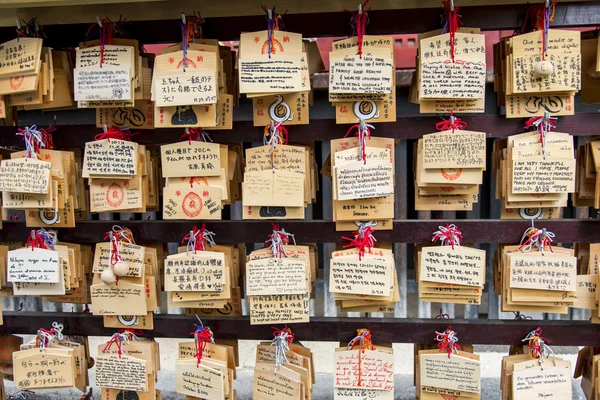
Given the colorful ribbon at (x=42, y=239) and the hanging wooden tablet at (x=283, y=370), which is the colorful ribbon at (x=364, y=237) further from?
the colorful ribbon at (x=42, y=239)

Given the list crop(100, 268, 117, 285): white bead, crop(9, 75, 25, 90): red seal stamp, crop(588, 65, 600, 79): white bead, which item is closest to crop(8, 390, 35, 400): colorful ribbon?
crop(100, 268, 117, 285): white bead

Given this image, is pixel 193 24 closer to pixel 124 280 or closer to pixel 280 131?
pixel 280 131

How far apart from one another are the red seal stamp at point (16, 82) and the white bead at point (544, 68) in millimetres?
1396

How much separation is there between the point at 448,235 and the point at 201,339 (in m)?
0.82

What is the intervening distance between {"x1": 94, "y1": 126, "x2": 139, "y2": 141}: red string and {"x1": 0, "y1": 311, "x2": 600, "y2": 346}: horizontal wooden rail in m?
0.58

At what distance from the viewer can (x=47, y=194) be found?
1.43 m

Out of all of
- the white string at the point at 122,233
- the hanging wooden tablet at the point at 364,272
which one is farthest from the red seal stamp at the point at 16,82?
the hanging wooden tablet at the point at 364,272

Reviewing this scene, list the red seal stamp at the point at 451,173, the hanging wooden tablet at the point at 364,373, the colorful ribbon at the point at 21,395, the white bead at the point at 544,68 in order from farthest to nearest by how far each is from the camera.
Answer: the colorful ribbon at the point at 21,395 → the hanging wooden tablet at the point at 364,373 → the red seal stamp at the point at 451,173 → the white bead at the point at 544,68

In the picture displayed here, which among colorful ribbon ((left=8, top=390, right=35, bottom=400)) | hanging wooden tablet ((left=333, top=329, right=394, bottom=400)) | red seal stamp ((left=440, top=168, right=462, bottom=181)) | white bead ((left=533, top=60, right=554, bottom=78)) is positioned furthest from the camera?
colorful ribbon ((left=8, top=390, right=35, bottom=400))

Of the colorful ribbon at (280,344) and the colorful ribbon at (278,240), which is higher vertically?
the colorful ribbon at (278,240)

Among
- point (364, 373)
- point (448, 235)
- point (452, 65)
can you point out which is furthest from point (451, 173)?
point (364, 373)

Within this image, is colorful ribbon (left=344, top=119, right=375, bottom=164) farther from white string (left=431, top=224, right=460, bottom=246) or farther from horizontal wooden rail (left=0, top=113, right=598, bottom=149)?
white string (left=431, top=224, right=460, bottom=246)

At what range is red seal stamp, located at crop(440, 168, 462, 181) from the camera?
4.42 ft

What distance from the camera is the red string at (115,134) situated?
4.72 feet
